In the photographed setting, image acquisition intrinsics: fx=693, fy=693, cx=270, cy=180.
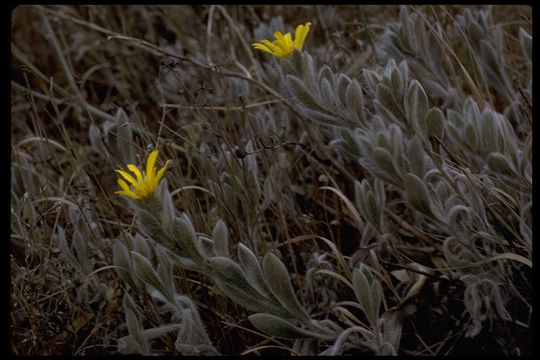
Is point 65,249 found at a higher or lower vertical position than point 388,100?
lower

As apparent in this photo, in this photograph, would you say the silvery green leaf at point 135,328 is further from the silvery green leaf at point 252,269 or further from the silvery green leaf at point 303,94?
the silvery green leaf at point 303,94

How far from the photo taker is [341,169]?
5.82ft

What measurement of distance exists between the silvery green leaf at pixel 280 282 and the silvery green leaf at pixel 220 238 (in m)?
0.10

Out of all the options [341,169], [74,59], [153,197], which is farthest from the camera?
[74,59]

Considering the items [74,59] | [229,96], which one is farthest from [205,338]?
[74,59]

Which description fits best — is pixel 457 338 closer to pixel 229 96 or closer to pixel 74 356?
pixel 74 356

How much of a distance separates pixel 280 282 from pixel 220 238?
0.46 feet

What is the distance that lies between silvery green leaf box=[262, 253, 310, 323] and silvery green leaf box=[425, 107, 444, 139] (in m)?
0.37

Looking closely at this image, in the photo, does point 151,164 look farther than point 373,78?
No

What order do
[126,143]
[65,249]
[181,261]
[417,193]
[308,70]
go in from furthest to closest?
[126,143] → [65,249] → [308,70] → [181,261] → [417,193]

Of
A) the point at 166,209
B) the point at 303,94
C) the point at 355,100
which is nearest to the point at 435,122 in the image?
the point at 355,100

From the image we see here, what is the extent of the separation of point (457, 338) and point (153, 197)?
2.41ft

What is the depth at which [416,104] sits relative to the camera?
1260 millimetres

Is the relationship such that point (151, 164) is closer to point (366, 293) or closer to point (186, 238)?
point (186, 238)
